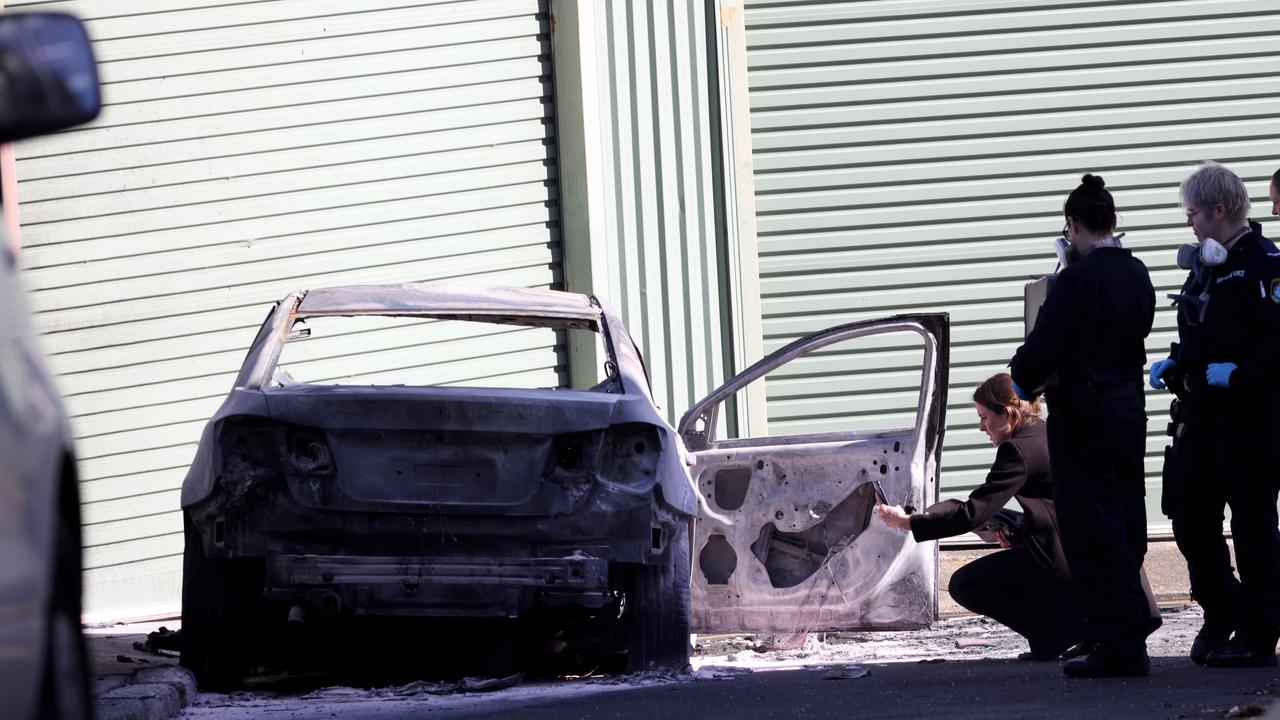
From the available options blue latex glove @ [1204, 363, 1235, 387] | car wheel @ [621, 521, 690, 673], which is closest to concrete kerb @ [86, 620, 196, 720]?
car wheel @ [621, 521, 690, 673]

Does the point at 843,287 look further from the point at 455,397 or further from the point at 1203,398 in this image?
the point at 455,397

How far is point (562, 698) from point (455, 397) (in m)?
1.06

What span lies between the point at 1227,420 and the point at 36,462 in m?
5.16

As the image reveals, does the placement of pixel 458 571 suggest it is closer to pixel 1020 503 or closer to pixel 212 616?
pixel 212 616

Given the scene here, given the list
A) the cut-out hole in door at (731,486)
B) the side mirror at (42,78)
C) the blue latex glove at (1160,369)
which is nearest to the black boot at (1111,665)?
the blue latex glove at (1160,369)

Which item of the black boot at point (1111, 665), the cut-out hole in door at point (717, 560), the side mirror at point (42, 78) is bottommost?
the black boot at point (1111, 665)

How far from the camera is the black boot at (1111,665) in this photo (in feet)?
21.2

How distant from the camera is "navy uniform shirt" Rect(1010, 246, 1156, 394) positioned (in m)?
6.50

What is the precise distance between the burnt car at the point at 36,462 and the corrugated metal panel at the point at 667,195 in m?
9.15

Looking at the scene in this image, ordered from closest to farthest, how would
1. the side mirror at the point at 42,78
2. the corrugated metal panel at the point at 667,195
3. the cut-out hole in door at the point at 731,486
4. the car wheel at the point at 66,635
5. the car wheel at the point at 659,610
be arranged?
1. the side mirror at the point at 42,78
2. the car wheel at the point at 66,635
3. the car wheel at the point at 659,610
4. the cut-out hole in door at the point at 731,486
5. the corrugated metal panel at the point at 667,195

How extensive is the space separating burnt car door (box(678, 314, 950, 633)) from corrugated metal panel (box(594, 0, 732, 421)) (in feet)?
12.3

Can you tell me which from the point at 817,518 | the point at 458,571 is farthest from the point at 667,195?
the point at 458,571

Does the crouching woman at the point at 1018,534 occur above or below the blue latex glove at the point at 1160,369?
below

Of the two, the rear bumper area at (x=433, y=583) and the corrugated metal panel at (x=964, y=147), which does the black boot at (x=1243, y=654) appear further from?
the corrugated metal panel at (x=964, y=147)
